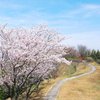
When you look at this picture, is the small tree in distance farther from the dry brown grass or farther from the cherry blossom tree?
the cherry blossom tree

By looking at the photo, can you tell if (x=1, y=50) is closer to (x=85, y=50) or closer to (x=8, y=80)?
(x=8, y=80)

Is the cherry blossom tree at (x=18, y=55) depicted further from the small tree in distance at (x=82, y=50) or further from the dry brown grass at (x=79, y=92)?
the small tree in distance at (x=82, y=50)

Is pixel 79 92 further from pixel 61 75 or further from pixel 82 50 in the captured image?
pixel 82 50

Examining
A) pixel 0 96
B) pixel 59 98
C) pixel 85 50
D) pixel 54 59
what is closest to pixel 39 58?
pixel 54 59

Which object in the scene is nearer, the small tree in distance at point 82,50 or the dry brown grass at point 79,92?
the dry brown grass at point 79,92

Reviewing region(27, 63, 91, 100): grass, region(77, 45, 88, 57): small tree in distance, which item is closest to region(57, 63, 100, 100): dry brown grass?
region(27, 63, 91, 100): grass

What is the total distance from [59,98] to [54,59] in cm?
650

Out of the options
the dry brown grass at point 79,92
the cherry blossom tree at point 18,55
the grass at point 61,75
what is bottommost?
the grass at point 61,75

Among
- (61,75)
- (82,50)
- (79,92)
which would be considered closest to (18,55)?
(79,92)

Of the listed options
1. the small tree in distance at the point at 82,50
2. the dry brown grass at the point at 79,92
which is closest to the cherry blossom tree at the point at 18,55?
the dry brown grass at the point at 79,92

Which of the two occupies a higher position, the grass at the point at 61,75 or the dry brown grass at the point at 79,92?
the dry brown grass at the point at 79,92

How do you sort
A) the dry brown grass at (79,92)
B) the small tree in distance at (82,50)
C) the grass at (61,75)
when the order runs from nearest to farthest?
1. the dry brown grass at (79,92)
2. the grass at (61,75)
3. the small tree in distance at (82,50)

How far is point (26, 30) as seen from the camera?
11.7 metres

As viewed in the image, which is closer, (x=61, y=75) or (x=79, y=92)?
(x=79, y=92)
